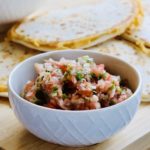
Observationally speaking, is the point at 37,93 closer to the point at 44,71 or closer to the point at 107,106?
the point at 44,71

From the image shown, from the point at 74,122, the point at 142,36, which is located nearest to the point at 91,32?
the point at 142,36

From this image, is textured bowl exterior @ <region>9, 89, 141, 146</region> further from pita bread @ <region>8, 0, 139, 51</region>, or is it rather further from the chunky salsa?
pita bread @ <region>8, 0, 139, 51</region>

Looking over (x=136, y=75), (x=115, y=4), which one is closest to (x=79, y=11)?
(x=115, y=4)

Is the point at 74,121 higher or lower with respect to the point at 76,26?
higher

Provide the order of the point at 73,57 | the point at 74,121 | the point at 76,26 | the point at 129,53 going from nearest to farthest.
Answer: the point at 74,121 < the point at 73,57 < the point at 129,53 < the point at 76,26

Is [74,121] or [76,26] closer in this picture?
[74,121]

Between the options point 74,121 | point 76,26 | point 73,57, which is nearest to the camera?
point 74,121

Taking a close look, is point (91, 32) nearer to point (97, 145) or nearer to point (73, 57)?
point (73, 57)
